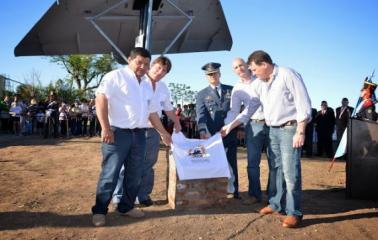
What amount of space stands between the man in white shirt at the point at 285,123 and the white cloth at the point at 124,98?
4.55 ft

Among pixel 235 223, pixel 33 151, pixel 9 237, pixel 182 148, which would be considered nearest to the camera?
pixel 9 237

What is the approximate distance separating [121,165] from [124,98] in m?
0.73

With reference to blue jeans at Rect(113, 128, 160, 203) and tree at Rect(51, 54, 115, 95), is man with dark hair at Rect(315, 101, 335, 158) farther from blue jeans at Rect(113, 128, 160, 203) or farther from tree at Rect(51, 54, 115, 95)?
tree at Rect(51, 54, 115, 95)

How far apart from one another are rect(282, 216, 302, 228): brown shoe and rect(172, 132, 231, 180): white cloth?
3.09 feet

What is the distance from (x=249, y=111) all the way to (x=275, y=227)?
1598 millimetres

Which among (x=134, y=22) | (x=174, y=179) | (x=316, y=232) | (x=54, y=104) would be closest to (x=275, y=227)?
(x=316, y=232)

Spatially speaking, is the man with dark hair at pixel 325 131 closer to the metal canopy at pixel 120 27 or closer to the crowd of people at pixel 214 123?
the metal canopy at pixel 120 27

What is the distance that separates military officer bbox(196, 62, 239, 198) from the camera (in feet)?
17.0

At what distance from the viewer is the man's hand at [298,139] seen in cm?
387

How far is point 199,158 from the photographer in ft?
14.9

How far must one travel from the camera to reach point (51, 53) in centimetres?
1255

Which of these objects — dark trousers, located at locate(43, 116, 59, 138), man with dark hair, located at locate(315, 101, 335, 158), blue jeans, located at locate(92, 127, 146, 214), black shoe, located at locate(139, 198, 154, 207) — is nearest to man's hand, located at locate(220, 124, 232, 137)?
blue jeans, located at locate(92, 127, 146, 214)

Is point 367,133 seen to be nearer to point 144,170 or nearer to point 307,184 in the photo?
point 307,184

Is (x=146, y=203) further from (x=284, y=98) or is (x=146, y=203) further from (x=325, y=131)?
(x=325, y=131)
